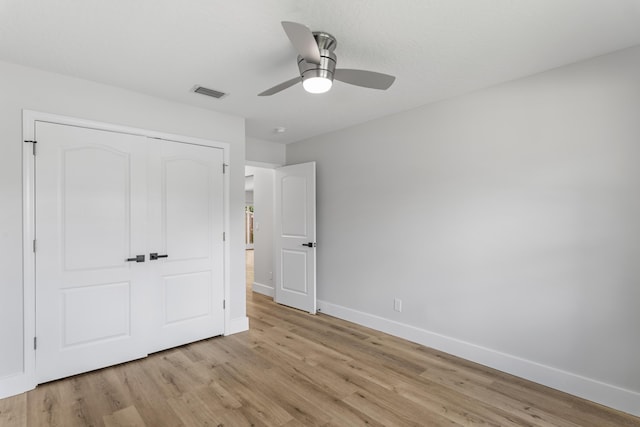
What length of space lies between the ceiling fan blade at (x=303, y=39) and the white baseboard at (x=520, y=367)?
9.59 feet

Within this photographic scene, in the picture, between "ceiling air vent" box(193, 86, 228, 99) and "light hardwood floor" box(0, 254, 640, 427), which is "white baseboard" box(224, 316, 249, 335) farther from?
"ceiling air vent" box(193, 86, 228, 99)

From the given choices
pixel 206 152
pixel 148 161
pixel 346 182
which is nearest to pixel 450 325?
pixel 346 182

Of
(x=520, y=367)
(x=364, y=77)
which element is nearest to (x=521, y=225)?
(x=520, y=367)

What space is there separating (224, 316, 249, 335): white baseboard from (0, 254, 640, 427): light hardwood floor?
30 cm

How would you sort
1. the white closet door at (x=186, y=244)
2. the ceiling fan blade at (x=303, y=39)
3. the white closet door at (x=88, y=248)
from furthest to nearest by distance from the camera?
the white closet door at (x=186, y=244) → the white closet door at (x=88, y=248) → the ceiling fan blade at (x=303, y=39)

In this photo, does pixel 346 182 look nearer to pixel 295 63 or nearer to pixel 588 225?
pixel 295 63

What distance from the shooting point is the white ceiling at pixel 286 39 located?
1836 mm

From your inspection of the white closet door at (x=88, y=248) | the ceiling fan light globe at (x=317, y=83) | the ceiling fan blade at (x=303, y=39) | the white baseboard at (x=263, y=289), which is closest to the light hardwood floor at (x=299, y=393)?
the white closet door at (x=88, y=248)

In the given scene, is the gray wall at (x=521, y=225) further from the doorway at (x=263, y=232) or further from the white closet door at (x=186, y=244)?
the doorway at (x=263, y=232)

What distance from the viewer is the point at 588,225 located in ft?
8.05

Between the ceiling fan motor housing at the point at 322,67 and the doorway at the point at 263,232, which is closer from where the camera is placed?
the ceiling fan motor housing at the point at 322,67

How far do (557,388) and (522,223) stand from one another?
4.43ft

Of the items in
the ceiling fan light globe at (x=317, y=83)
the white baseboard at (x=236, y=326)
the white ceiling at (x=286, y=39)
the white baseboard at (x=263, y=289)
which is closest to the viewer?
the white ceiling at (x=286, y=39)

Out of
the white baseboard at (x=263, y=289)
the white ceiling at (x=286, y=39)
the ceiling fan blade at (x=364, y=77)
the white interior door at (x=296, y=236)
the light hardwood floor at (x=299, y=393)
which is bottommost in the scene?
the light hardwood floor at (x=299, y=393)
